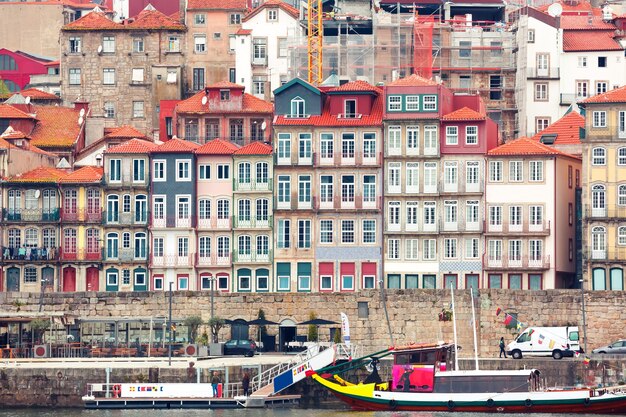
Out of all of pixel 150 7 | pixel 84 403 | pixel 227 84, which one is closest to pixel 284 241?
pixel 227 84

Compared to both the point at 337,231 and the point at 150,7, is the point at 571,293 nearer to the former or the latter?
the point at 337,231

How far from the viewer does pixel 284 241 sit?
110 metres

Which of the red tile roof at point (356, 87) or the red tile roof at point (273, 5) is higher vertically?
the red tile roof at point (273, 5)

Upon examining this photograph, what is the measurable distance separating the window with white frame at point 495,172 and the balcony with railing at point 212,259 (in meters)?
14.1

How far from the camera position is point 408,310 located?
102000 mm

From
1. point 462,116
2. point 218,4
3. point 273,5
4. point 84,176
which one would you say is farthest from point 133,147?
point 218,4

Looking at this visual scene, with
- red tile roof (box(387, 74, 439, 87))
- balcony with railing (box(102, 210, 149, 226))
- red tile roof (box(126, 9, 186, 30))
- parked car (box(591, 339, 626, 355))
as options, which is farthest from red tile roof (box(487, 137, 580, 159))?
red tile roof (box(126, 9, 186, 30))

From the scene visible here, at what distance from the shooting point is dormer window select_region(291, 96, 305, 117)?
112m

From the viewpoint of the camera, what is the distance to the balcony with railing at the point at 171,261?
110812 mm

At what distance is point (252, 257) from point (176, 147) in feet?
23.4

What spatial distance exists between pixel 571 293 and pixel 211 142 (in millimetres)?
22415

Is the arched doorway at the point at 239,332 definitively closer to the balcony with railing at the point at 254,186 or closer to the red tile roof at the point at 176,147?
the balcony with railing at the point at 254,186

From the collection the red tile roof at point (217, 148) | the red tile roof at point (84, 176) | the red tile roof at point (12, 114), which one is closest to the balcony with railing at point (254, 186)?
the red tile roof at point (217, 148)

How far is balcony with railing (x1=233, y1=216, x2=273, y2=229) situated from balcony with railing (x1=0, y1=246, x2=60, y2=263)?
31.2ft
